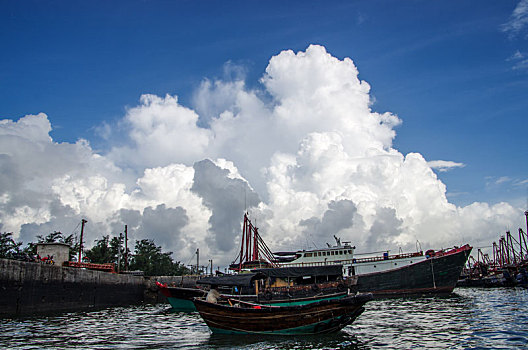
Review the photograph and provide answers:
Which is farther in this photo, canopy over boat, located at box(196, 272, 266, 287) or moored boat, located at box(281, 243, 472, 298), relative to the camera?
moored boat, located at box(281, 243, 472, 298)

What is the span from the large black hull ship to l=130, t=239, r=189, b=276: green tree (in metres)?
53.7

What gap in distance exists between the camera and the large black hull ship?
40.2m

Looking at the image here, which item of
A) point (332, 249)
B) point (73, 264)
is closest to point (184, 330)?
point (73, 264)

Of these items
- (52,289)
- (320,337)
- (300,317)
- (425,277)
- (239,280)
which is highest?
(239,280)

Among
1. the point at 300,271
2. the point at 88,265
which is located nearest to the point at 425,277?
the point at 300,271

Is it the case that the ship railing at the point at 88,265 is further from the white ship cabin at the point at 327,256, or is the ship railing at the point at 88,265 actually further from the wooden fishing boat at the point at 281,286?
the white ship cabin at the point at 327,256

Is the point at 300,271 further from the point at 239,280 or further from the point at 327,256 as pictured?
the point at 327,256

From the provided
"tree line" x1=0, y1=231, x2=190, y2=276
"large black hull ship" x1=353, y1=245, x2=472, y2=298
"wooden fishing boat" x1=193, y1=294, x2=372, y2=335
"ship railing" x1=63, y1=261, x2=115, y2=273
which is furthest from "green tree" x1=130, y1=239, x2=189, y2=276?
"wooden fishing boat" x1=193, y1=294, x2=372, y2=335

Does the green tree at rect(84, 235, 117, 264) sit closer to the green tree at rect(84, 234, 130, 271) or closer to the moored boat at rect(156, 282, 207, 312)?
the green tree at rect(84, 234, 130, 271)

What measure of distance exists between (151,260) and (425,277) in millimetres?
64695

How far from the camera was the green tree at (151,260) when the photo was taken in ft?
258

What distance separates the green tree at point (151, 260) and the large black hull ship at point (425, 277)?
53.7 m

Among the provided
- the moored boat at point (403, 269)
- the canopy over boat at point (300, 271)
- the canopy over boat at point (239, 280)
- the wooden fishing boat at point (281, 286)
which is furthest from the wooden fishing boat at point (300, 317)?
the moored boat at point (403, 269)

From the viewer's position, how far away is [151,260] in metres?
86.1
